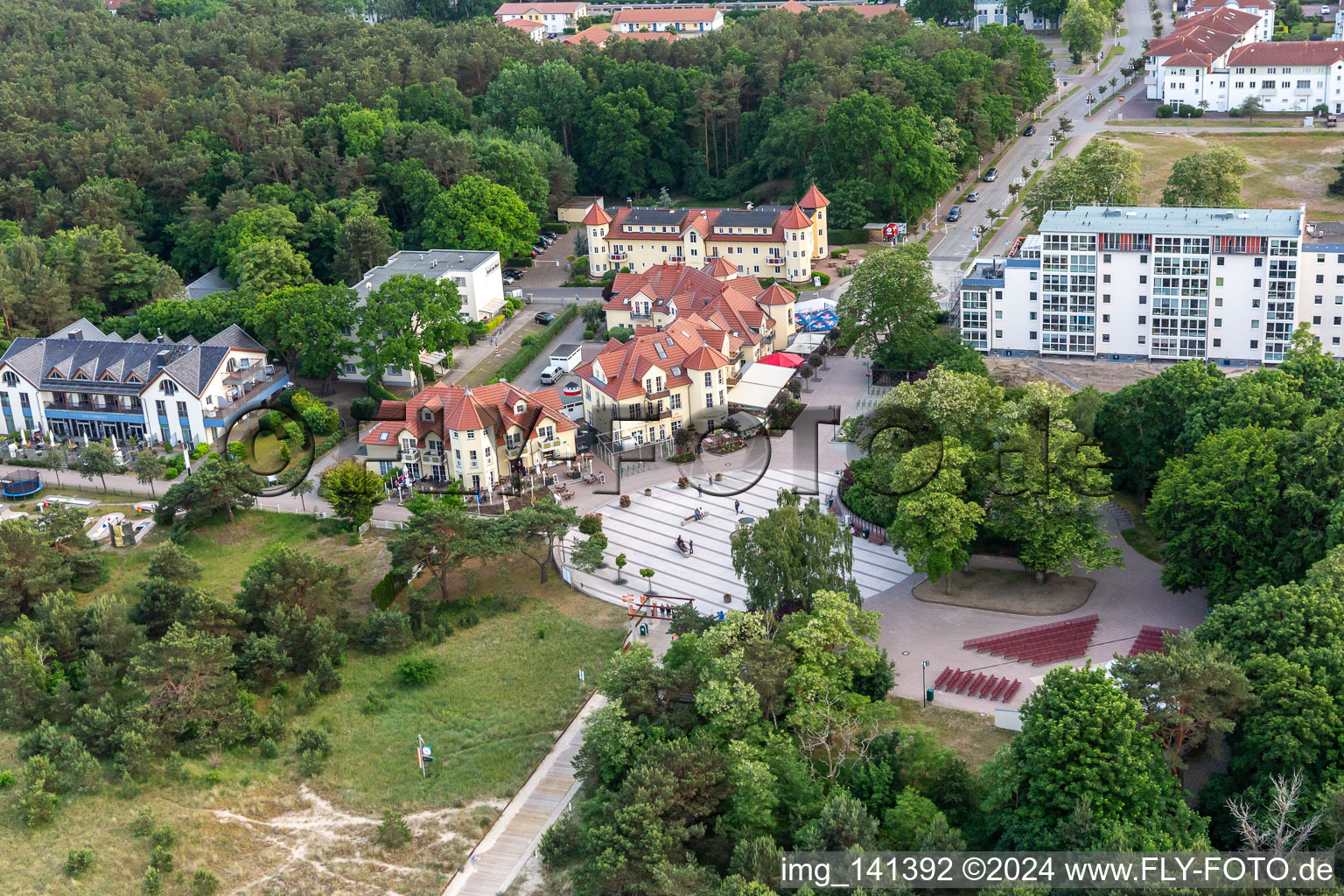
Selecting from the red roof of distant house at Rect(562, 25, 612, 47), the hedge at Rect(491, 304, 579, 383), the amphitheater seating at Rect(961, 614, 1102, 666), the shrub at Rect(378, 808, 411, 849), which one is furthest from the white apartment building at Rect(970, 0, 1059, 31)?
the shrub at Rect(378, 808, 411, 849)

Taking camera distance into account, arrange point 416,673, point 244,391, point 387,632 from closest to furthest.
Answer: point 416,673 < point 387,632 < point 244,391

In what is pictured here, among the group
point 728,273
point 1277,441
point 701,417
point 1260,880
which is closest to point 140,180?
point 728,273

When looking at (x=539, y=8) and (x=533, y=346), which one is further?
Result: (x=539, y=8)

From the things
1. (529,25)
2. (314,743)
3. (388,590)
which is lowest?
(314,743)

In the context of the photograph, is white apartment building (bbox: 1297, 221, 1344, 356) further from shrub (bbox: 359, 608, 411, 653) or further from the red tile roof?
shrub (bbox: 359, 608, 411, 653)

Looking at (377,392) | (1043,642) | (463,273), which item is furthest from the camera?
(463,273)

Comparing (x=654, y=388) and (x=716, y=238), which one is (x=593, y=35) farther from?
(x=654, y=388)

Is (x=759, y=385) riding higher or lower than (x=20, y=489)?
higher

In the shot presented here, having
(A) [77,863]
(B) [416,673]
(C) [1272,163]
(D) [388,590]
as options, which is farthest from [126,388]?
(C) [1272,163]

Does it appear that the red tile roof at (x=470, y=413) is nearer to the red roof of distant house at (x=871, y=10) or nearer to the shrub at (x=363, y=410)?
the shrub at (x=363, y=410)
